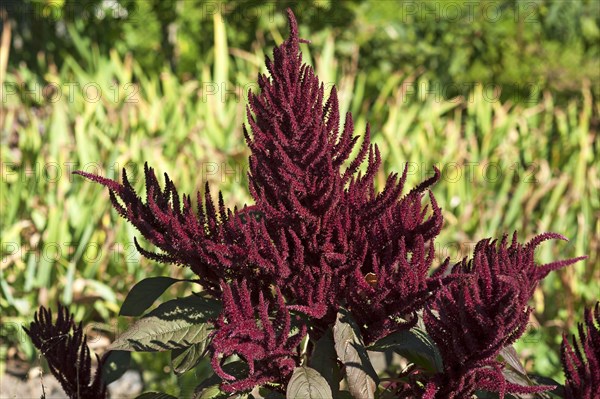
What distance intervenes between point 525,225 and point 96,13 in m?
3.04

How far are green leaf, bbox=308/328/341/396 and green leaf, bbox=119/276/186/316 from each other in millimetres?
297

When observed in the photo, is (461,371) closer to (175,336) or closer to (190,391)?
(175,336)

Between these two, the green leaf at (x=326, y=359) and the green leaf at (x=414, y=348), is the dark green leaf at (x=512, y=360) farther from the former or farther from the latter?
the green leaf at (x=326, y=359)

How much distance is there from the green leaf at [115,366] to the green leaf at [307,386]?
1.49 ft

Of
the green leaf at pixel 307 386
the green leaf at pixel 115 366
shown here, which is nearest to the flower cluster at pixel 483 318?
the green leaf at pixel 307 386

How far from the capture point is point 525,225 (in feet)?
10.9

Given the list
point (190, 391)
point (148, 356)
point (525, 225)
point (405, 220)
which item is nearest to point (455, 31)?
point (525, 225)

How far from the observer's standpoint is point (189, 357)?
122 centimetres

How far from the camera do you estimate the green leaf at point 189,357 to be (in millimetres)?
1192

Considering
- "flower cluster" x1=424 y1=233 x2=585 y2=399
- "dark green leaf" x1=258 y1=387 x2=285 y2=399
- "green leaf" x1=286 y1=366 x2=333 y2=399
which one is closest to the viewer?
"flower cluster" x1=424 y1=233 x2=585 y2=399

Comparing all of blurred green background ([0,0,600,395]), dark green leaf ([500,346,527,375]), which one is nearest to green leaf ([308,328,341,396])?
dark green leaf ([500,346,527,375])

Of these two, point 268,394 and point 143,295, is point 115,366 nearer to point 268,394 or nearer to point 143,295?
point 143,295

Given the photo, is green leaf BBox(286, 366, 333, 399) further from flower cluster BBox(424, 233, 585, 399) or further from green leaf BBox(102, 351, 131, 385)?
green leaf BBox(102, 351, 131, 385)

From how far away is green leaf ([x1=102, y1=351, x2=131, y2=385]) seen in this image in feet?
4.80
